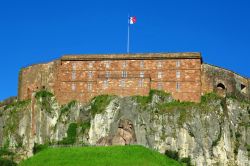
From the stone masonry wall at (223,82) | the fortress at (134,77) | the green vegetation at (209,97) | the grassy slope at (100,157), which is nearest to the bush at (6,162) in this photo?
the grassy slope at (100,157)

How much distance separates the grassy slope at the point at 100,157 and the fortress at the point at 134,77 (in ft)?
38.0

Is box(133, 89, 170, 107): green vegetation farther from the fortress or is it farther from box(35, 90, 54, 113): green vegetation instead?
box(35, 90, 54, 113): green vegetation

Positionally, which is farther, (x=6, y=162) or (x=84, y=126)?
(x=84, y=126)

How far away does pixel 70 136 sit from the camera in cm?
10619

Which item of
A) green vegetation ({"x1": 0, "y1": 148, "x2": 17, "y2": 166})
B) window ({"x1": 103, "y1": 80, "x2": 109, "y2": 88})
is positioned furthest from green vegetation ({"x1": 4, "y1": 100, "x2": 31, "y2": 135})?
window ({"x1": 103, "y1": 80, "x2": 109, "y2": 88})

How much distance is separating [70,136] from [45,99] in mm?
7553

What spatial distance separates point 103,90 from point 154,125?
902 cm

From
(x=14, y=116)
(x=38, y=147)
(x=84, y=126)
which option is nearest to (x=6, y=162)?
(x=38, y=147)

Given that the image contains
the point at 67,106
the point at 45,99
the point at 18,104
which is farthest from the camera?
the point at 18,104

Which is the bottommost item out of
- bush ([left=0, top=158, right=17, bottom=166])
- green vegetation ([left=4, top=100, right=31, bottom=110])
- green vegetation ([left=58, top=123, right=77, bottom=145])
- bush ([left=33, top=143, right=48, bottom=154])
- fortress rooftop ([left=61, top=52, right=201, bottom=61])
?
bush ([left=0, top=158, right=17, bottom=166])

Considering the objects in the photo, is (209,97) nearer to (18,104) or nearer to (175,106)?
(175,106)

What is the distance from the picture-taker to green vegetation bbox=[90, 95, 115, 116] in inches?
4210

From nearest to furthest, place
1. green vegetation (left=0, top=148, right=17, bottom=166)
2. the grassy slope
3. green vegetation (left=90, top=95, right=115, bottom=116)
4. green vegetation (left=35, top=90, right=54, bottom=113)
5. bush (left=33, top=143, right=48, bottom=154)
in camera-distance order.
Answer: the grassy slope
green vegetation (left=0, top=148, right=17, bottom=166)
bush (left=33, top=143, right=48, bottom=154)
green vegetation (left=90, top=95, right=115, bottom=116)
green vegetation (left=35, top=90, right=54, bottom=113)

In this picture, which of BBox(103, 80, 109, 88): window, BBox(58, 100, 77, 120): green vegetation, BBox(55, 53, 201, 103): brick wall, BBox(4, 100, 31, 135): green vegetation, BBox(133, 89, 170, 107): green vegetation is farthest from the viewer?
BBox(4, 100, 31, 135): green vegetation
